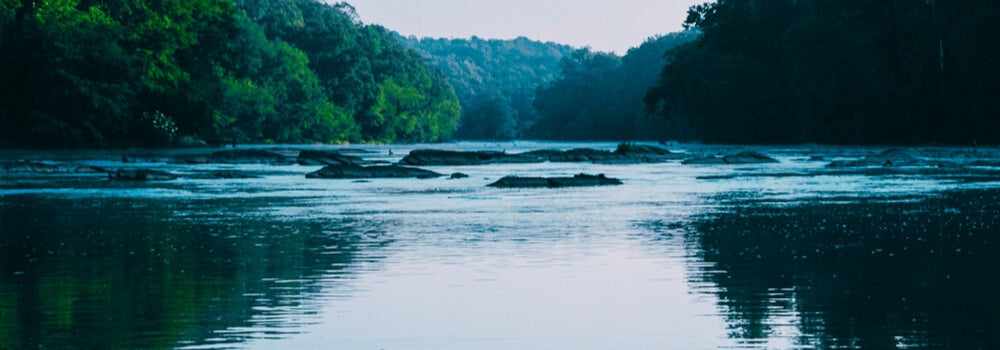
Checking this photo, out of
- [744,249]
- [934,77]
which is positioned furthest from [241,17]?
[744,249]

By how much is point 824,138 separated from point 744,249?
76369 millimetres

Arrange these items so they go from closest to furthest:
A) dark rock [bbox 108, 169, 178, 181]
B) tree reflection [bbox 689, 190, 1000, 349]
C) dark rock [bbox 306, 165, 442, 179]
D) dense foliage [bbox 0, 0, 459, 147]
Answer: tree reflection [bbox 689, 190, 1000, 349]
dark rock [bbox 108, 169, 178, 181]
dark rock [bbox 306, 165, 442, 179]
dense foliage [bbox 0, 0, 459, 147]

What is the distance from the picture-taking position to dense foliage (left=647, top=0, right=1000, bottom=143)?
246ft

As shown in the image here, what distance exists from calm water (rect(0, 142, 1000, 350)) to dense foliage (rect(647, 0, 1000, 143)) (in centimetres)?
→ 5220

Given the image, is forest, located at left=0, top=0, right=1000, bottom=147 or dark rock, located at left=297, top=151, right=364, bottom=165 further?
forest, located at left=0, top=0, right=1000, bottom=147

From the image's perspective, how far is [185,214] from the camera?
73.0ft

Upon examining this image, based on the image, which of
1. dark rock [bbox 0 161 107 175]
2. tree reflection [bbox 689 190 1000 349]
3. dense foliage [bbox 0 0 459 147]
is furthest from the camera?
dense foliage [bbox 0 0 459 147]

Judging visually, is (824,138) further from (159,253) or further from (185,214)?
(159,253)

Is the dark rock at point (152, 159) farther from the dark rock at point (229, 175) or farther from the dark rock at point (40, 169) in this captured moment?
the dark rock at point (229, 175)

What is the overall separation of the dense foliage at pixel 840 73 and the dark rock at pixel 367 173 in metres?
43.6

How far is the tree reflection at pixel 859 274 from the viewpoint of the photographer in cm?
905

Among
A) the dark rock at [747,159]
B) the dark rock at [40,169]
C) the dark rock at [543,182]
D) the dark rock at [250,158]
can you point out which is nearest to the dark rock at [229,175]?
the dark rock at [40,169]

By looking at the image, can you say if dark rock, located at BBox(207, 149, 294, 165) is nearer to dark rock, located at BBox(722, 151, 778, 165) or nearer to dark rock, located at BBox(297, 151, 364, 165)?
dark rock, located at BBox(297, 151, 364, 165)

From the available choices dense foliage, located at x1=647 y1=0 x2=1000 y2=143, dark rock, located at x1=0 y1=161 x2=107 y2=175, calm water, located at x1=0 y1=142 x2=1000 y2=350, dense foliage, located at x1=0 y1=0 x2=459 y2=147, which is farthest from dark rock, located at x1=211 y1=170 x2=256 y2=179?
dense foliage, located at x1=647 y1=0 x2=1000 y2=143
